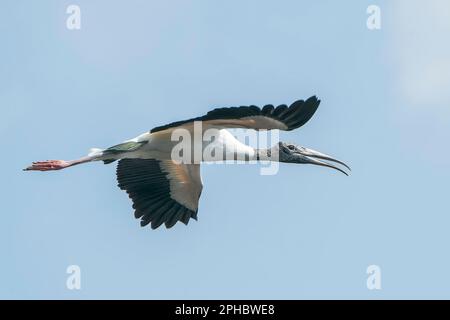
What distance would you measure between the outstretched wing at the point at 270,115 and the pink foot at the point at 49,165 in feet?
6.97

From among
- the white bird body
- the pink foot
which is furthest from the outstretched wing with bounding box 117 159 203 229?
the pink foot

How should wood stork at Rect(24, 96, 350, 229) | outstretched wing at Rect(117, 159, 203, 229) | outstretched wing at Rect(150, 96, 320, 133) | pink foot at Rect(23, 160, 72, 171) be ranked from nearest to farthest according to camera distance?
outstretched wing at Rect(150, 96, 320, 133) < wood stork at Rect(24, 96, 350, 229) < pink foot at Rect(23, 160, 72, 171) < outstretched wing at Rect(117, 159, 203, 229)

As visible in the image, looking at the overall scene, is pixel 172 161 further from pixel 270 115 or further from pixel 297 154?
pixel 270 115

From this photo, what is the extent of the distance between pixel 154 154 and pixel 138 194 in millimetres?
1307

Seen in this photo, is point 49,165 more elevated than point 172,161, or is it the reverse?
point 172,161

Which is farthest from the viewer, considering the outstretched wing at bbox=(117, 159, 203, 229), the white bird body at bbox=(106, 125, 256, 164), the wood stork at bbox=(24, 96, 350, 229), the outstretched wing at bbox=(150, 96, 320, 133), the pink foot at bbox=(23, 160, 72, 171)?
the outstretched wing at bbox=(117, 159, 203, 229)

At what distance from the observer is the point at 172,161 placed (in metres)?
22.4

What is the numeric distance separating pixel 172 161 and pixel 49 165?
7.06 feet

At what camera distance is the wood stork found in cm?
1967

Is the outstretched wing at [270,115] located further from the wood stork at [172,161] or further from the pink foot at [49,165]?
the pink foot at [49,165]

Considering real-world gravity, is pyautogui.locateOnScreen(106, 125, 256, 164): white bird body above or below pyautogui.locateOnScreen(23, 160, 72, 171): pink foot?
above

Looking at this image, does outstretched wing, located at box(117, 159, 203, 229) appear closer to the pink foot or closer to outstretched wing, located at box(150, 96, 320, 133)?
the pink foot

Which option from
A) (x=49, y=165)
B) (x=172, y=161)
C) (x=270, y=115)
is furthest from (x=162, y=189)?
(x=270, y=115)
